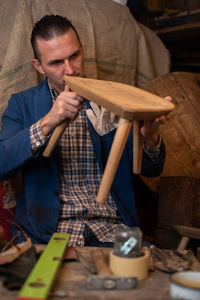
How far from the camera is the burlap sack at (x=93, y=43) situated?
2.42 m

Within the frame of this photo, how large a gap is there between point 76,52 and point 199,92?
1029 mm

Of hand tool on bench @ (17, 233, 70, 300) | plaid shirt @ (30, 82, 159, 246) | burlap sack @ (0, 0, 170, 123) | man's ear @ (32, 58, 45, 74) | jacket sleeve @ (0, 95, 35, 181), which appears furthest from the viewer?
burlap sack @ (0, 0, 170, 123)

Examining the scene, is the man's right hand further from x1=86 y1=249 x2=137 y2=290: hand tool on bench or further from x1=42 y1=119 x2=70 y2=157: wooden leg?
x1=86 y1=249 x2=137 y2=290: hand tool on bench

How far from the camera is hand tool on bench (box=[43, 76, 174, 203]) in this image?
1.35m

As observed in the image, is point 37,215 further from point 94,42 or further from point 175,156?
point 94,42

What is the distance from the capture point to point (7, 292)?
110 centimetres

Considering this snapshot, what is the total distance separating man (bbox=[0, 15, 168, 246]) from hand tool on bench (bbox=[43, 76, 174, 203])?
9.8 inches

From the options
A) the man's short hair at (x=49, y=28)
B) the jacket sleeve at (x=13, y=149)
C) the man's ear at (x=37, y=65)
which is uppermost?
the man's short hair at (x=49, y=28)

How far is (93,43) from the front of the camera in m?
2.70

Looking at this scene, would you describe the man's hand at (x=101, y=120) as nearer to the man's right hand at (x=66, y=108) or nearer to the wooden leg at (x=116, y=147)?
the man's right hand at (x=66, y=108)

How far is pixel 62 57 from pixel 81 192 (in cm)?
69

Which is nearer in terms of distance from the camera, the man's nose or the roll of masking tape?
the roll of masking tape

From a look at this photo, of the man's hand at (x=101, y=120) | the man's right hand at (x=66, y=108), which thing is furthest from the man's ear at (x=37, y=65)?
the man's right hand at (x=66, y=108)

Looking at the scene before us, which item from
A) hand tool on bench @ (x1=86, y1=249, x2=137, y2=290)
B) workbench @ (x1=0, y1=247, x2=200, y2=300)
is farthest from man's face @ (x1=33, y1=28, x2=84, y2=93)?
hand tool on bench @ (x1=86, y1=249, x2=137, y2=290)
